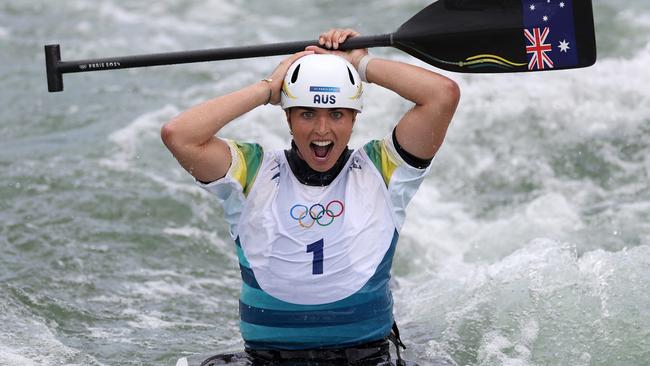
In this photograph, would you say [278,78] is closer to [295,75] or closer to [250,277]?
[295,75]

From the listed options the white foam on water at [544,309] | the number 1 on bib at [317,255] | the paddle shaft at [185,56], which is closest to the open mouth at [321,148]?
the number 1 on bib at [317,255]

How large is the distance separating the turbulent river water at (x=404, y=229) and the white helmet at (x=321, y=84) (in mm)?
1417

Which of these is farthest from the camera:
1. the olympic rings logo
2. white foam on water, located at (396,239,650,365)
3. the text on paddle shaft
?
white foam on water, located at (396,239,650,365)

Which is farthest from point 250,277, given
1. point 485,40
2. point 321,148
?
point 485,40

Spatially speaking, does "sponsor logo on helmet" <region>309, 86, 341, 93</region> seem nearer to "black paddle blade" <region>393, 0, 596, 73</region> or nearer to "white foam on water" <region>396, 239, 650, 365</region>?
"black paddle blade" <region>393, 0, 596, 73</region>

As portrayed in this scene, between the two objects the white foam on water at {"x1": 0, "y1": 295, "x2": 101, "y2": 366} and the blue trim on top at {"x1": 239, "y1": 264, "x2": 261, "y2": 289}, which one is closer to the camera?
the blue trim on top at {"x1": 239, "y1": 264, "x2": 261, "y2": 289}

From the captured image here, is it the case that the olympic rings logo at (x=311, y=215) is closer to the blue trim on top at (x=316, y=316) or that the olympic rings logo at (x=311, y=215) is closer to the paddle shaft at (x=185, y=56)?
the blue trim on top at (x=316, y=316)

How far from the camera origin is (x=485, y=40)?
201 inches

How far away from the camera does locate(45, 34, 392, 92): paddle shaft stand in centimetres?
494

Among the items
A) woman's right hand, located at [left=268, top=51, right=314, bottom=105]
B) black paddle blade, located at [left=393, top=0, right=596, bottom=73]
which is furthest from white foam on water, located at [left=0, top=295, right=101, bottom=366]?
black paddle blade, located at [left=393, top=0, right=596, bottom=73]

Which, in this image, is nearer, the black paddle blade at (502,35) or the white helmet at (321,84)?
the white helmet at (321,84)

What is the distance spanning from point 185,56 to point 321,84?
3.04ft

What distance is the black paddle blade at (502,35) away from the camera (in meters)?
4.90

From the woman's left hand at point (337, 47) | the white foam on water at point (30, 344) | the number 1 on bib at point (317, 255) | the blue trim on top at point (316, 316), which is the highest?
the woman's left hand at point (337, 47)
